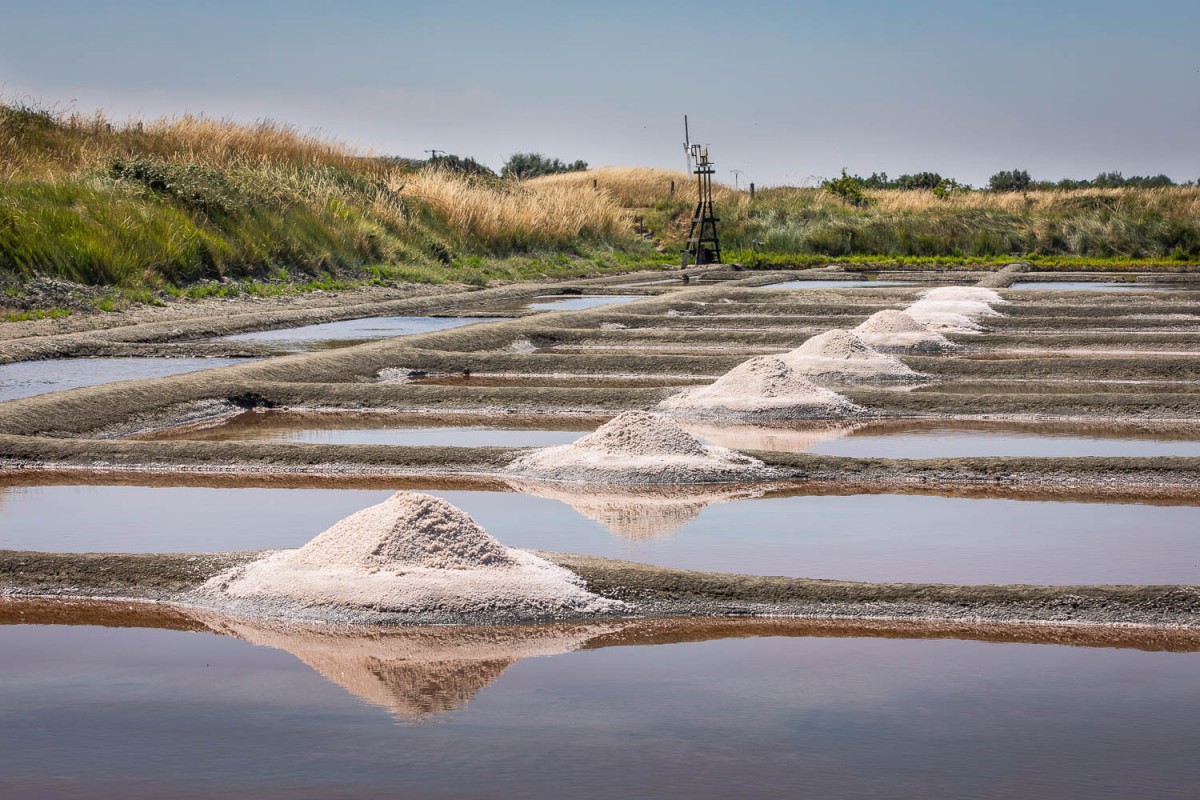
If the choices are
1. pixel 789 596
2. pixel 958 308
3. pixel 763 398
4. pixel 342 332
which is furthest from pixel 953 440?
pixel 958 308

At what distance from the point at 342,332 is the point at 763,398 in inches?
192

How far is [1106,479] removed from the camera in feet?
15.9

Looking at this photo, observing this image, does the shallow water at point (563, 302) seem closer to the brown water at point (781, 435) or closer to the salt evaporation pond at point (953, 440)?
the brown water at point (781, 435)

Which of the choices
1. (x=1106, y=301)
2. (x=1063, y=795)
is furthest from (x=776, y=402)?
(x=1106, y=301)

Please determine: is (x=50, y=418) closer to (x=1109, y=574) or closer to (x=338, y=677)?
(x=338, y=677)

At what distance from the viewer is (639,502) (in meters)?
4.52

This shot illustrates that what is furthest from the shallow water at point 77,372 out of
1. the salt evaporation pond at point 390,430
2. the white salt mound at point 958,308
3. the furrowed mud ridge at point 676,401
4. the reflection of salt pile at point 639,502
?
the white salt mound at point 958,308

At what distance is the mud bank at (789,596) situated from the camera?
3.14 metres

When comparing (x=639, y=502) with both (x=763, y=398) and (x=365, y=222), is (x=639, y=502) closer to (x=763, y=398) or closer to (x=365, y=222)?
(x=763, y=398)

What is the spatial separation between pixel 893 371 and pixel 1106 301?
6124mm

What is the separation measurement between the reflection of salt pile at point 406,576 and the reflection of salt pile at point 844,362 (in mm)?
4402

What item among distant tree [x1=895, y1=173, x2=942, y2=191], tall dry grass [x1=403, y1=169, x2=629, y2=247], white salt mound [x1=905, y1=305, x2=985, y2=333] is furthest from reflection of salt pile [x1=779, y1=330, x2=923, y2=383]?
distant tree [x1=895, y1=173, x2=942, y2=191]

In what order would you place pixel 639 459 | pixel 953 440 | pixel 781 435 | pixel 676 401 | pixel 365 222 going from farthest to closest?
pixel 365 222, pixel 676 401, pixel 781 435, pixel 953 440, pixel 639 459

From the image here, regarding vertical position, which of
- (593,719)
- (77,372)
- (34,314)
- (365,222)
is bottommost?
(593,719)
